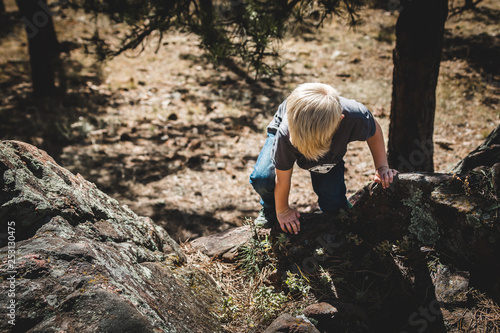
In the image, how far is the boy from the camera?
6.79ft

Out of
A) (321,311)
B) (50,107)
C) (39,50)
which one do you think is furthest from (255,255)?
(39,50)

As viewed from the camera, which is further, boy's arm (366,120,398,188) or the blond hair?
boy's arm (366,120,398,188)

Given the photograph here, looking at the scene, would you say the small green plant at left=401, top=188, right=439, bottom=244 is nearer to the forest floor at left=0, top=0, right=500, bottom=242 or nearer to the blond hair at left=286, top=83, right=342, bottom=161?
the blond hair at left=286, top=83, right=342, bottom=161

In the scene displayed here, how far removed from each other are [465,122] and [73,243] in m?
5.79

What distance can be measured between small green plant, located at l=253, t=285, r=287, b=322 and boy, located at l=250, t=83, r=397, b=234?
47 centimetres

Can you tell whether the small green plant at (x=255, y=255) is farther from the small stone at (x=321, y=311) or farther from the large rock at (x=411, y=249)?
the small stone at (x=321, y=311)

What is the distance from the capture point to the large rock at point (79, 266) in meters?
1.35

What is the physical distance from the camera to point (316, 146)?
2156mm

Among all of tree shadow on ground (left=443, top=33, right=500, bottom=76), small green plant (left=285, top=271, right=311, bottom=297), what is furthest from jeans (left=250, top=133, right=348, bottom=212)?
tree shadow on ground (left=443, top=33, right=500, bottom=76)

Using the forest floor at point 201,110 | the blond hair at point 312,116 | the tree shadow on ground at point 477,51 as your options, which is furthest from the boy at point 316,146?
the tree shadow on ground at point 477,51

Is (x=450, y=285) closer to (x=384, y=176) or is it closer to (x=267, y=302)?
(x=384, y=176)

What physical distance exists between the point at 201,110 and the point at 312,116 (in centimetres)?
465

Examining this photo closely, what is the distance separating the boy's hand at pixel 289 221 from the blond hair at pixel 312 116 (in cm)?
57

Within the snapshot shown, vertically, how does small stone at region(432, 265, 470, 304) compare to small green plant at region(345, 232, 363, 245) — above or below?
below
